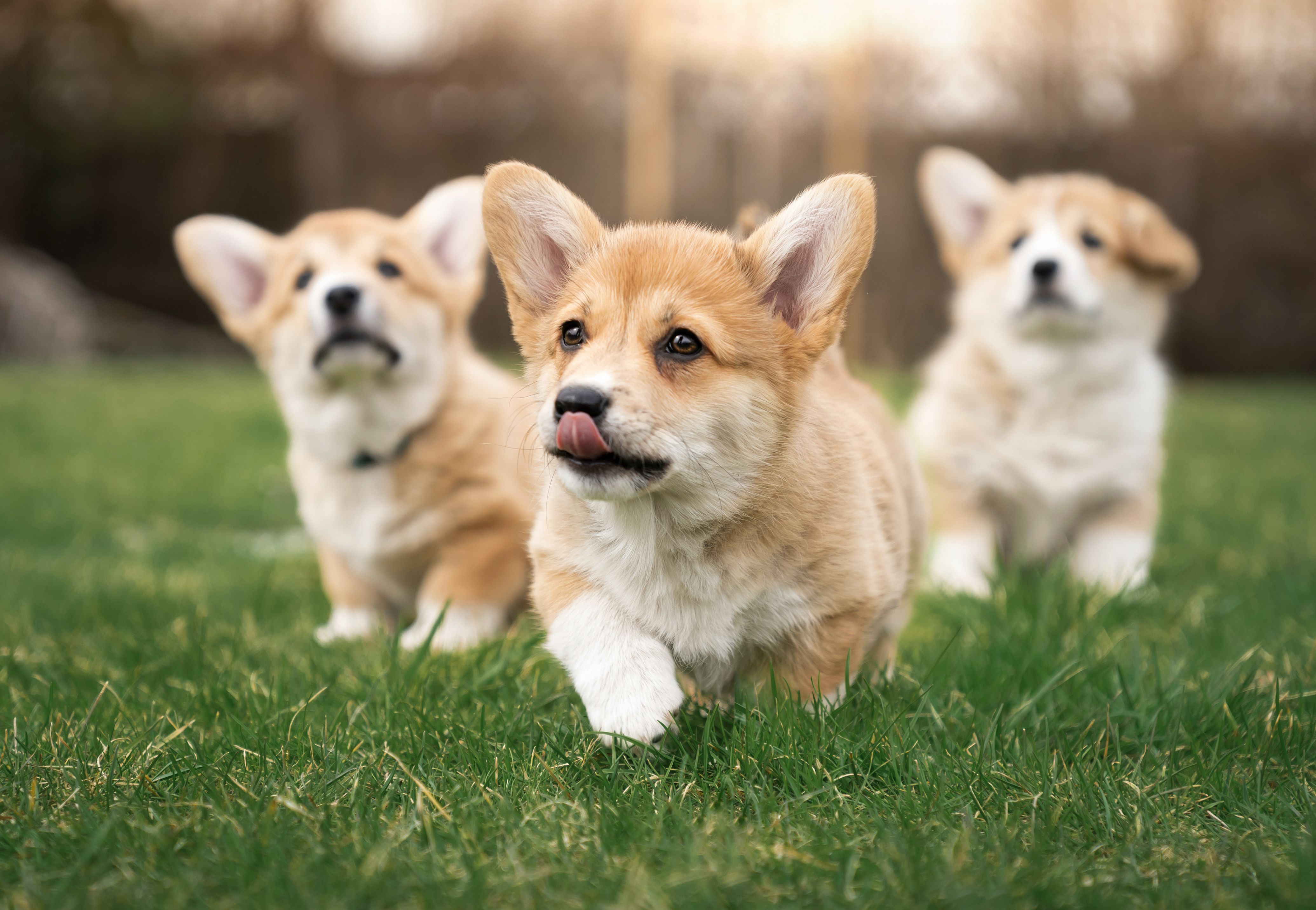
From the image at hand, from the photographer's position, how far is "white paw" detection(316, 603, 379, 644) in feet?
10.7

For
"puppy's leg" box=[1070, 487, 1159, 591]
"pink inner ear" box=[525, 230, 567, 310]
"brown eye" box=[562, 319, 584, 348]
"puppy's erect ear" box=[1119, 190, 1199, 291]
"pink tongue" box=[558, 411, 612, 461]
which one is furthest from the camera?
"puppy's erect ear" box=[1119, 190, 1199, 291]

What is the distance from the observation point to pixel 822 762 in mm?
2061

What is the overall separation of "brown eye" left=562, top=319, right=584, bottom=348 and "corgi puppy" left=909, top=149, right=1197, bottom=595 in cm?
211

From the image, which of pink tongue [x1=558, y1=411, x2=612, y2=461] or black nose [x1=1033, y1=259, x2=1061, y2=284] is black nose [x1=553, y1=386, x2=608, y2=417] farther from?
black nose [x1=1033, y1=259, x2=1061, y2=284]

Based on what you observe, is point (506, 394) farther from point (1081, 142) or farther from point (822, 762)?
point (1081, 142)

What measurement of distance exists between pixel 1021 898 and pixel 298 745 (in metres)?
1.32

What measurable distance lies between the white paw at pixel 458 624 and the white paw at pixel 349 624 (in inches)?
4.8

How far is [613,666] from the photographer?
2.13 m

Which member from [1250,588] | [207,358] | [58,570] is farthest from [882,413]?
[207,358]

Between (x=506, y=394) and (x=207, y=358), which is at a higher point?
(x=506, y=394)

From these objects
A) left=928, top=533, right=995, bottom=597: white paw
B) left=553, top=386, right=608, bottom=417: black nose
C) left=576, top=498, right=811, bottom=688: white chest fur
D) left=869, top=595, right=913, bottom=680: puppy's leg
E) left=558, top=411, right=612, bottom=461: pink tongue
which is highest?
left=553, top=386, right=608, bottom=417: black nose

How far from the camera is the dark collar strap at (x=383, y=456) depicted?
3.55 metres

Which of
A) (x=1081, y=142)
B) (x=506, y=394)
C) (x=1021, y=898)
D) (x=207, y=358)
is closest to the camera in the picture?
(x=1021, y=898)

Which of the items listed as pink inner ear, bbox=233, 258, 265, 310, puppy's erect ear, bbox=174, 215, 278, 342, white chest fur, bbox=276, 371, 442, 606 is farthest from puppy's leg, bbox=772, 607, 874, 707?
pink inner ear, bbox=233, 258, 265, 310
